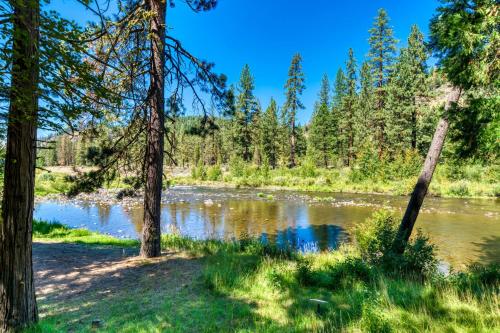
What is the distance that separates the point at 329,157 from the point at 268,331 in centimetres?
4035

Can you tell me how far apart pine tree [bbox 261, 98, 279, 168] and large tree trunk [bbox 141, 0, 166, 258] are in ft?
126

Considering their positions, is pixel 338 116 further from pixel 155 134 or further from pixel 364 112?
pixel 155 134

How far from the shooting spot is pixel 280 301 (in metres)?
4.19

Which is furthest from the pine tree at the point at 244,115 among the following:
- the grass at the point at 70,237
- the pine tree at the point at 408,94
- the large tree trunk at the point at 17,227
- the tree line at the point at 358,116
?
the large tree trunk at the point at 17,227

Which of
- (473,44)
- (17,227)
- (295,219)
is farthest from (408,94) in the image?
(17,227)

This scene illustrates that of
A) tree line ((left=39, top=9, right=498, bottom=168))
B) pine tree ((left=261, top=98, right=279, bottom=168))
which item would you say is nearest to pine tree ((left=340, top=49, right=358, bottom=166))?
tree line ((left=39, top=9, right=498, bottom=168))

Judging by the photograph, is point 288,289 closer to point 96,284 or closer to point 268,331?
point 268,331

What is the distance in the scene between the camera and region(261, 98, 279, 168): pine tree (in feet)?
148

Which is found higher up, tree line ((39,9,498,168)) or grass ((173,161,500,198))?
tree line ((39,9,498,168))

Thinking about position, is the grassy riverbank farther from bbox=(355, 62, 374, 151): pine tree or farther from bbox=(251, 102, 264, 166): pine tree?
bbox=(251, 102, 264, 166): pine tree

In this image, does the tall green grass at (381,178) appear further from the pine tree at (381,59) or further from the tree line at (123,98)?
the tree line at (123,98)

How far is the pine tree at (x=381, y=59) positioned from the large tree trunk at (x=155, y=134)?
1158 inches

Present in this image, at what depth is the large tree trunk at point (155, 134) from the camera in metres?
6.09

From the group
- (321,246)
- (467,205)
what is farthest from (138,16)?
(467,205)
